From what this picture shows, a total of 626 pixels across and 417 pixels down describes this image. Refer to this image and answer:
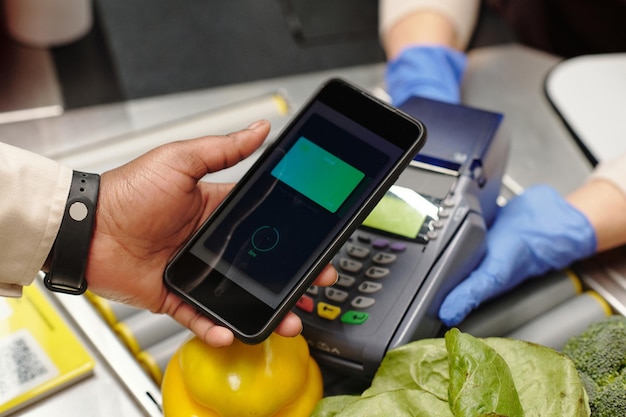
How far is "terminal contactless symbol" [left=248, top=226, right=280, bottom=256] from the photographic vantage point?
65 cm

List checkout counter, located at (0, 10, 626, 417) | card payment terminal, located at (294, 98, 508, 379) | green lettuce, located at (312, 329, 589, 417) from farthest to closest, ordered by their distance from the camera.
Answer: checkout counter, located at (0, 10, 626, 417) → card payment terminal, located at (294, 98, 508, 379) → green lettuce, located at (312, 329, 589, 417)

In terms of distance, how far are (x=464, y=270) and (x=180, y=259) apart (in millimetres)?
290

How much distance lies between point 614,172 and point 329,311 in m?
0.44

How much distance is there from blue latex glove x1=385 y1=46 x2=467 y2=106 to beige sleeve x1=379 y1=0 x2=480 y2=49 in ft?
0.19

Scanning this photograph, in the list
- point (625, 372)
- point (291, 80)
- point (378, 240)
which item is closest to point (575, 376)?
point (625, 372)

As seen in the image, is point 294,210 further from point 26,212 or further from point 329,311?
point 26,212

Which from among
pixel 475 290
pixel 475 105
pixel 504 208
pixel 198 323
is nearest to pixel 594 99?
pixel 475 105

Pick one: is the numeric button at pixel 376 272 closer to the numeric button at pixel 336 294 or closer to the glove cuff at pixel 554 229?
the numeric button at pixel 336 294

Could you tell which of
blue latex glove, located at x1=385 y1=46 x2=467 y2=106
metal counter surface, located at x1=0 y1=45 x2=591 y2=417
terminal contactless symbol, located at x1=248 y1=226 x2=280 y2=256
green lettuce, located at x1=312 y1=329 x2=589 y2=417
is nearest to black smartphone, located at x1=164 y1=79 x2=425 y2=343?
terminal contactless symbol, located at x1=248 y1=226 x2=280 y2=256

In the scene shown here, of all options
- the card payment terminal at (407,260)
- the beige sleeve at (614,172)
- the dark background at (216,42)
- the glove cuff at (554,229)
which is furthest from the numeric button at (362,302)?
the dark background at (216,42)

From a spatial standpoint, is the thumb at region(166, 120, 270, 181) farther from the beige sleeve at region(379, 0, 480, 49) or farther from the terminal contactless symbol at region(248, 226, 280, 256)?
the beige sleeve at region(379, 0, 480, 49)

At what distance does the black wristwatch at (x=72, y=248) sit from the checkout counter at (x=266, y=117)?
0.07 meters

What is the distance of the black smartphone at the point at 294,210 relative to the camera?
2.05ft

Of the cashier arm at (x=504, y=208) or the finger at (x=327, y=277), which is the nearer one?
the finger at (x=327, y=277)
